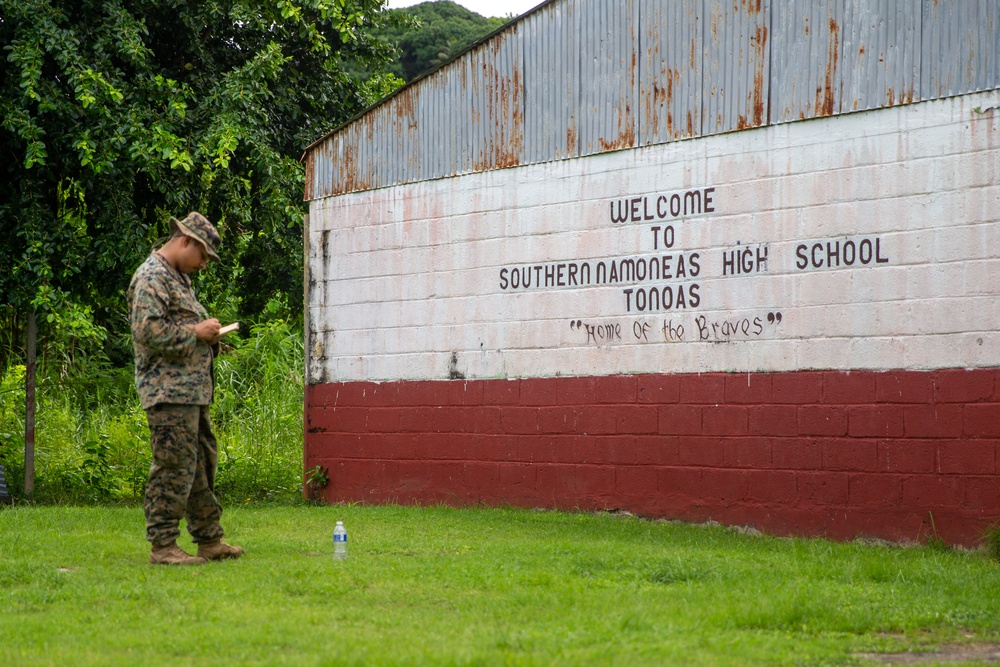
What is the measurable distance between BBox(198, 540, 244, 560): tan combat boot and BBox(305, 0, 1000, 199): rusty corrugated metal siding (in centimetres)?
503

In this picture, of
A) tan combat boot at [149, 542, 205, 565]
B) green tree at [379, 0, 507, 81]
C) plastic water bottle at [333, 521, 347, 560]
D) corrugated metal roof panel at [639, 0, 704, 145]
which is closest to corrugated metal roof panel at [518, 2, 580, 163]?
corrugated metal roof panel at [639, 0, 704, 145]

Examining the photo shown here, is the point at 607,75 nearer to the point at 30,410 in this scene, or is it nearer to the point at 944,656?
the point at 944,656

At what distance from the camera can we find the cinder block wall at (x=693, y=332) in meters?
8.62

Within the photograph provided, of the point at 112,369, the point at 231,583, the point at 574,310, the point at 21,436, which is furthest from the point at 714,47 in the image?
the point at 112,369

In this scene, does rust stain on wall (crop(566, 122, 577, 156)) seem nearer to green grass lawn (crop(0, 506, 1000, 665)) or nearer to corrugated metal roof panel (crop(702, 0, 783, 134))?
corrugated metal roof panel (crop(702, 0, 783, 134))

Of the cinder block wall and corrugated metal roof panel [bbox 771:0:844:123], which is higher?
corrugated metal roof panel [bbox 771:0:844:123]

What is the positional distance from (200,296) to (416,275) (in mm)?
3238

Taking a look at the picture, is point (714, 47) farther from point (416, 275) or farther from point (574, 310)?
point (416, 275)

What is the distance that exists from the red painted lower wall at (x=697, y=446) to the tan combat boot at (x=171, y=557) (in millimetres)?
4248

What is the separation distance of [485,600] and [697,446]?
4154 mm

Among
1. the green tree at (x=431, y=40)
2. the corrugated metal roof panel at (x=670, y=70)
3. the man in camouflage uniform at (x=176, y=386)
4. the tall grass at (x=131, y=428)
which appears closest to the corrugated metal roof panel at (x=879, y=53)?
the corrugated metal roof panel at (x=670, y=70)

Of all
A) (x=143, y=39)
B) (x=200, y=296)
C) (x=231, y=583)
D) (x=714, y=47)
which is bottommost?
(x=231, y=583)

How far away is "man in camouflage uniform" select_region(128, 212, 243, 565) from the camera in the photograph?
698cm

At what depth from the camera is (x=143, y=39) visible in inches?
521
